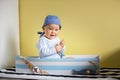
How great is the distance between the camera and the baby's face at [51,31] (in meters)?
0.94

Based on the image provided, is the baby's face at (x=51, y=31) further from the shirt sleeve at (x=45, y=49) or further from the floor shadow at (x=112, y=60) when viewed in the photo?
the floor shadow at (x=112, y=60)

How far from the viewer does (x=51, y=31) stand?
942 mm

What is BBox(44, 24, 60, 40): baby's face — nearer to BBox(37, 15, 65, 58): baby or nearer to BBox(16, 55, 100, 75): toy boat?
BBox(37, 15, 65, 58): baby

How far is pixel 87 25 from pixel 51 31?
0.86ft

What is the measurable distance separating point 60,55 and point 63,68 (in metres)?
0.06

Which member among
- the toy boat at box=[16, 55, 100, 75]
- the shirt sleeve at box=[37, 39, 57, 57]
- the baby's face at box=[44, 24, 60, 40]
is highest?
the baby's face at box=[44, 24, 60, 40]

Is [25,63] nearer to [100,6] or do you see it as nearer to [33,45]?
[33,45]

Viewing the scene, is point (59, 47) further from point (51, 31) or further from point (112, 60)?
point (112, 60)

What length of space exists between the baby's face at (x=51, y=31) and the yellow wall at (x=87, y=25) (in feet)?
0.64

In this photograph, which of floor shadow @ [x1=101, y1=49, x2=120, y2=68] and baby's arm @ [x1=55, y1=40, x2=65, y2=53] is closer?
baby's arm @ [x1=55, y1=40, x2=65, y2=53]

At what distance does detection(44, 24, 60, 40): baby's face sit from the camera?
938mm

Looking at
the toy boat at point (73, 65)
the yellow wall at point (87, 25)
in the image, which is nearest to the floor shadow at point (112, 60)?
the yellow wall at point (87, 25)

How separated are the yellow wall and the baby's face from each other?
20cm

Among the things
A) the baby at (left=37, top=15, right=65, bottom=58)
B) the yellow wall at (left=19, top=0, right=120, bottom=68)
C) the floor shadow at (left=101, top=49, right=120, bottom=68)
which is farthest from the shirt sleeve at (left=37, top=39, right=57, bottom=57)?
the floor shadow at (left=101, top=49, right=120, bottom=68)
